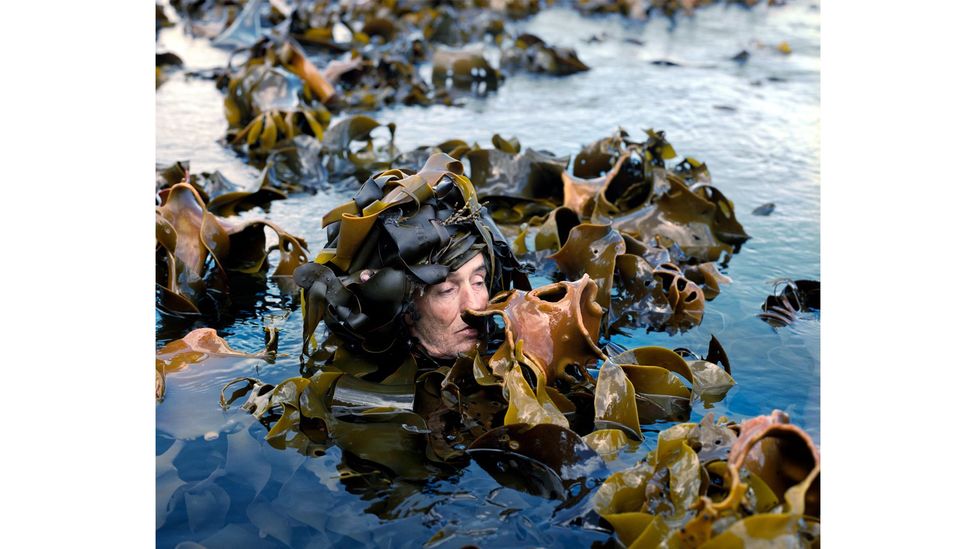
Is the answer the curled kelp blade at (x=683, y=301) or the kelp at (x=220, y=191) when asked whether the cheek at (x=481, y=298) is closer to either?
the curled kelp blade at (x=683, y=301)

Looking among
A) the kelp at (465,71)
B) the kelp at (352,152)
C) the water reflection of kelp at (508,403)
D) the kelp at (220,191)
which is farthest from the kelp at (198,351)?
the kelp at (465,71)

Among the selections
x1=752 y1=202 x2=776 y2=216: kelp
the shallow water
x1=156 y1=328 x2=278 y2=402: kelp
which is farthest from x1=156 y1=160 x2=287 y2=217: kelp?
x1=752 y1=202 x2=776 y2=216: kelp

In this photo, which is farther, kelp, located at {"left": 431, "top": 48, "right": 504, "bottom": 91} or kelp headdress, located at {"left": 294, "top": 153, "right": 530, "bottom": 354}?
kelp, located at {"left": 431, "top": 48, "right": 504, "bottom": 91}

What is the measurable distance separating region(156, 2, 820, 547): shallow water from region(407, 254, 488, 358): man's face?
44 cm

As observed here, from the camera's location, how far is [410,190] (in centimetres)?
282

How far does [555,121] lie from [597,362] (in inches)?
135

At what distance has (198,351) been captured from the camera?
304cm

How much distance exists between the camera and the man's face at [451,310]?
2.86 metres

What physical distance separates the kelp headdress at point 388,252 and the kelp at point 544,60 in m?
4.86

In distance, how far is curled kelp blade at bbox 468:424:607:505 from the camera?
2359mm

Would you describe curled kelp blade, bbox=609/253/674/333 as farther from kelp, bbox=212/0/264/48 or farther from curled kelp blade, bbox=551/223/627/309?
kelp, bbox=212/0/264/48

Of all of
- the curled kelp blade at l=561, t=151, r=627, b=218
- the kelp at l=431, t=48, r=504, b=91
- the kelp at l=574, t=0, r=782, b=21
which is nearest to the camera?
the curled kelp blade at l=561, t=151, r=627, b=218

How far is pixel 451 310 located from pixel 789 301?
4.43 feet
